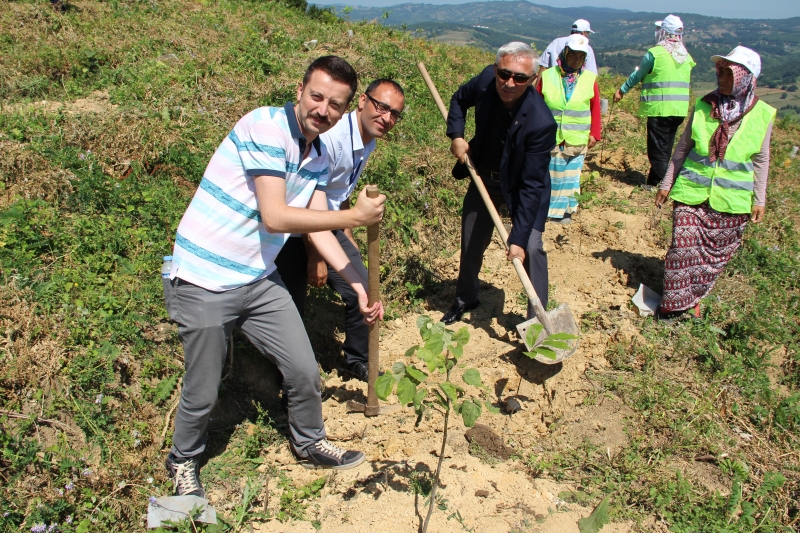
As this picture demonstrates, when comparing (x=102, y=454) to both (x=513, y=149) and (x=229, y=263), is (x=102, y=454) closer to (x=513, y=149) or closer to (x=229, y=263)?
(x=229, y=263)

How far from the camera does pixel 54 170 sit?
3.98m

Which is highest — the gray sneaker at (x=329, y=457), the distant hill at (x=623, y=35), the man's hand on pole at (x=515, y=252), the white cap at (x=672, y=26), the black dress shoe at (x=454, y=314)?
the distant hill at (x=623, y=35)

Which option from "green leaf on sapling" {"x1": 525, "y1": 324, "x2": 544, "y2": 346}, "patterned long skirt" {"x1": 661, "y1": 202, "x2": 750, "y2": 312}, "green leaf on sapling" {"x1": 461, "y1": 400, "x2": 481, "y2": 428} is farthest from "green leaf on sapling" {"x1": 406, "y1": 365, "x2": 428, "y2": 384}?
"patterned long skirt" {"x1": 661, "y1": 202, "x2": 750, "y2": 312}

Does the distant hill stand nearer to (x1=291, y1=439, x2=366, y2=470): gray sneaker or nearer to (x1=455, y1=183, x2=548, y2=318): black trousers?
(x1=455, y1=183, x2=548, y2=318): black trousers

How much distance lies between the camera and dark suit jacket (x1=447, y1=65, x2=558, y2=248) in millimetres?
3334

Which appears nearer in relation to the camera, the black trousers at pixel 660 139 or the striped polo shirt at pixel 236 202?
the striped polo shirt at pixel 236 202

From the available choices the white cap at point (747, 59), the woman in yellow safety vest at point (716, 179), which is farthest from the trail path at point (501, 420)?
the white cap at point (747, 59)

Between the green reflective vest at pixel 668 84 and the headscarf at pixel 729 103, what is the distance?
2295 mm

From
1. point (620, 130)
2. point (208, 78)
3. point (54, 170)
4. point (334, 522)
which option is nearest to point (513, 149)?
point (334, 522)

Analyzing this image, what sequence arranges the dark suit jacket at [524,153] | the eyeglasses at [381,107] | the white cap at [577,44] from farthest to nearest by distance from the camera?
the white cap at [577,44]
the dark suit jacket at [524,153]
the eyeglasses at [381,107]

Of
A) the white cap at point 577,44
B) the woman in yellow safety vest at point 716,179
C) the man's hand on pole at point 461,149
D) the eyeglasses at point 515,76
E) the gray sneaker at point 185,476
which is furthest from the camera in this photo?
the white cap at point 577,44

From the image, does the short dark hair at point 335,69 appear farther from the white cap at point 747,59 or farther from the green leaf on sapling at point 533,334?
the white cap at point 747,59

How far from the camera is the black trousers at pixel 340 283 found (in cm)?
305

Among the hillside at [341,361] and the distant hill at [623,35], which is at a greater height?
the distant hill at [623,35]
